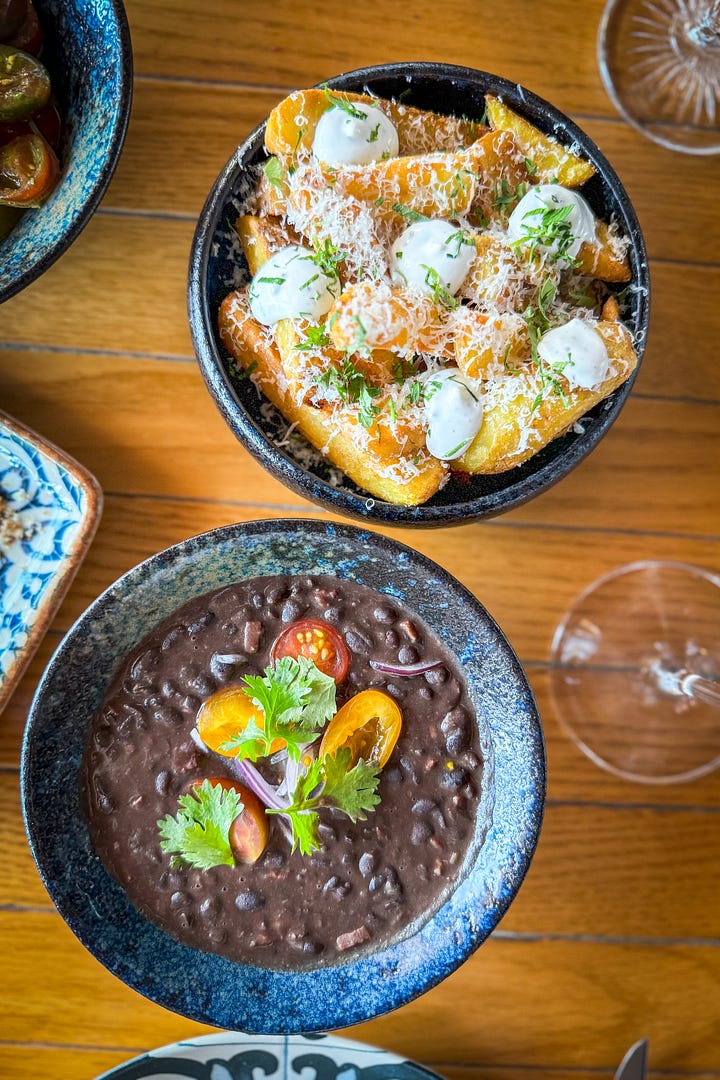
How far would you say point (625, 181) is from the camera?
184 centimetres

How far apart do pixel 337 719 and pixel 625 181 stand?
44.6 inches

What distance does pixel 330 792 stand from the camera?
1.58 meters

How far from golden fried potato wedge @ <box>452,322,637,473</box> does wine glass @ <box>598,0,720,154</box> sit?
2.09 feet

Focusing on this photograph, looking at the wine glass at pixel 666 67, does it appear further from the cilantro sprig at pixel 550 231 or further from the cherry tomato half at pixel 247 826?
the cherry tomato half at pixel 247 826

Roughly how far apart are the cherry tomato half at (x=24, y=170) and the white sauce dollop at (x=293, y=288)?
1.25 ft

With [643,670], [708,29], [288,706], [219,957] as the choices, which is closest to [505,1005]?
[219,957]

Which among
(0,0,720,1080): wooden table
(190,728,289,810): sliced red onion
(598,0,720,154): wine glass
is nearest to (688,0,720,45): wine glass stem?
(598,0,720,154): wine glass

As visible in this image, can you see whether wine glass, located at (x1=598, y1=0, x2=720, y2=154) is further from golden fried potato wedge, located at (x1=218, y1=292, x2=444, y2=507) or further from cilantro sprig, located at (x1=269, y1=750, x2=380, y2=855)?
cilantro sprig, located at (x1=269, y1=750, x2=380, y2=855)

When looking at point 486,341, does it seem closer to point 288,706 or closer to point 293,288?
point 293,288

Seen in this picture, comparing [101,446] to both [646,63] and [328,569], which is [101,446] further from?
[646,63]

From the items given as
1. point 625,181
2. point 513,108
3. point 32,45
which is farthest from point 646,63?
point 32,45

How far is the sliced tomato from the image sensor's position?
1.62 meters

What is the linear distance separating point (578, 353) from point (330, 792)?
79 cm

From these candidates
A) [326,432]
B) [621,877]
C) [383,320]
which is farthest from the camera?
[621,877]
